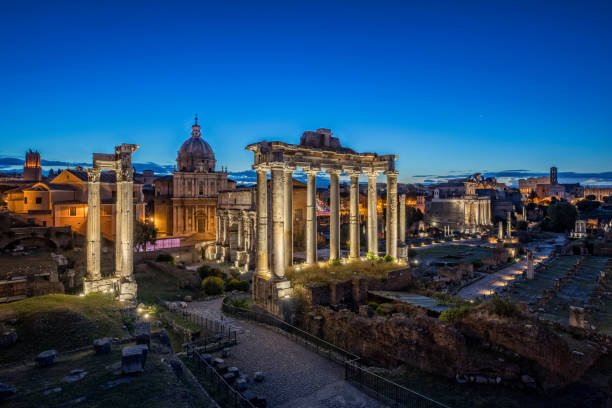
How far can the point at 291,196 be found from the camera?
1892 centimetres

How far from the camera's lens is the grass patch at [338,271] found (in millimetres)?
18072

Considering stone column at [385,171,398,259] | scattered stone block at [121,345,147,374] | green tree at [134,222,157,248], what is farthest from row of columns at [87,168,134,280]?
green tree at [134,222,157,248]

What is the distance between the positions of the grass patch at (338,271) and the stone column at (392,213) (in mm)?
1720

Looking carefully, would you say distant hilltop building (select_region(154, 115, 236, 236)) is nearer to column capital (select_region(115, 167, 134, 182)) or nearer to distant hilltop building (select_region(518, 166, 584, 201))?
column capital (select_region(115, 167, 134, 182))

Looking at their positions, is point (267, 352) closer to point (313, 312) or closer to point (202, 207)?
point (313, 312)

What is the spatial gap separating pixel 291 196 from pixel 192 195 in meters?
38.8

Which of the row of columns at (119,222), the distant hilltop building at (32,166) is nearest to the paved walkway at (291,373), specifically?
the row of columns at (119,222)

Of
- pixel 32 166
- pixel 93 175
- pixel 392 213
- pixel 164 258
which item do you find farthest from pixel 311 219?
pixel 32 166

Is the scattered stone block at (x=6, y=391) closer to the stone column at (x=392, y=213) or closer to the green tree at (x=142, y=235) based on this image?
the stone column at (x=392, y=213)

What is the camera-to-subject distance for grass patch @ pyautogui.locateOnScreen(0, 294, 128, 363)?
38.9ft

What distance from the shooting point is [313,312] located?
51.5 feet

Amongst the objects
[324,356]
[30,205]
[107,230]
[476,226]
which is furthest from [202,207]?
[476,226]

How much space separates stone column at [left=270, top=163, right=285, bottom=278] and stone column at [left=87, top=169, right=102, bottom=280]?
10.4 metres

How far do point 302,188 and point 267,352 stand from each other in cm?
4256
